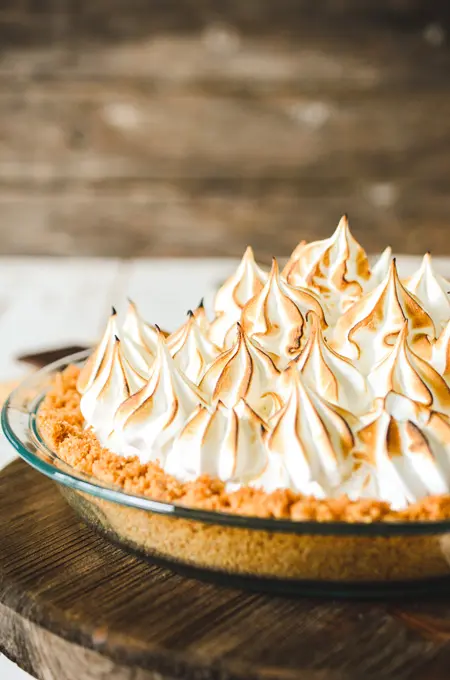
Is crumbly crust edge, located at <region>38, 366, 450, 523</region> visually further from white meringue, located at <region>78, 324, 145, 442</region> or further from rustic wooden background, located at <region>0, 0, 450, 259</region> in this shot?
rustic wooden background, located at <region>0, 0, 450, 259</region>

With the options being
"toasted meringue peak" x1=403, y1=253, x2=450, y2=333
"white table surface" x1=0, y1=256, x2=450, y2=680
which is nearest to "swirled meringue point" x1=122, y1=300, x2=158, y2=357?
"toasted meringue peak" x1=403, y1=253, x2=450, y2=333

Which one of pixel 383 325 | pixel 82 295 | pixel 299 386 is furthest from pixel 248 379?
pixel 82 295

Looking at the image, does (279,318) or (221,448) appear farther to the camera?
(279,318)

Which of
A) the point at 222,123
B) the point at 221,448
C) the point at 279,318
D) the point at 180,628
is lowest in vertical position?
the point at 180,628

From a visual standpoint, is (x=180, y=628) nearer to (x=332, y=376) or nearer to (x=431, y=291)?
(x=332, y=376)

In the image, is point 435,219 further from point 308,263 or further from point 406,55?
point 308,263

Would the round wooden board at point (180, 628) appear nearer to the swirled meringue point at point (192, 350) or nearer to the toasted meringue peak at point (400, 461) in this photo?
the toasted meringue peak at point (400, 461)
